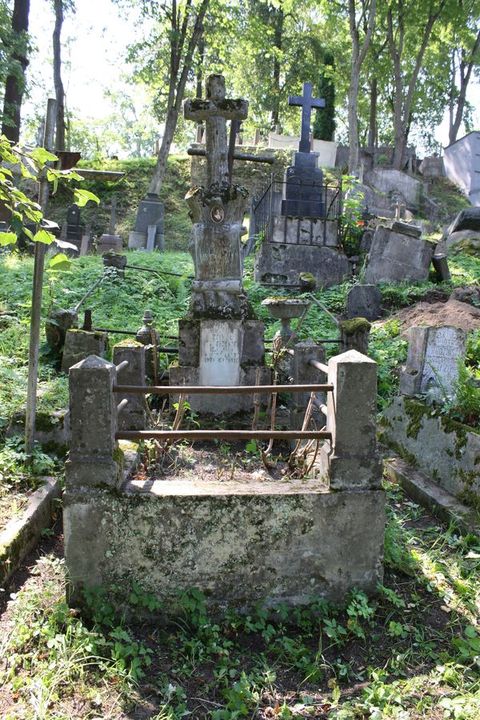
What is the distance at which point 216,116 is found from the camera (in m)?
6.77

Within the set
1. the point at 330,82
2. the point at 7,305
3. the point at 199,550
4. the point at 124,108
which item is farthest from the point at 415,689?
the point at 124,108

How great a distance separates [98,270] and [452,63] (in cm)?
3153

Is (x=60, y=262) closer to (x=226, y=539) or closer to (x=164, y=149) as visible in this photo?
(x=226, y=539)

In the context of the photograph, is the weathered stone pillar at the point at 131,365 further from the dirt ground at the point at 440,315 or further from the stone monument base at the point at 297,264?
the stone monument base at the point at 297,264

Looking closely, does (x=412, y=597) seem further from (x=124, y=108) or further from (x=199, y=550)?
(x=124, y=108)

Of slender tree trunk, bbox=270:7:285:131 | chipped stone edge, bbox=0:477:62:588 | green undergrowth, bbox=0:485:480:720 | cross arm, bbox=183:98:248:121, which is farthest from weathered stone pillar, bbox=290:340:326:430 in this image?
slender tree trunk, bbox=270:7:285:131

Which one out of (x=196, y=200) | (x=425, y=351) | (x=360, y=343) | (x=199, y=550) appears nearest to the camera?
(x=199, y=550)

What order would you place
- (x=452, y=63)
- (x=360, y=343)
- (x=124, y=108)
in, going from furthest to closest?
(x=124, y=108) → (x=452, y=63) → (x=360, y=343)

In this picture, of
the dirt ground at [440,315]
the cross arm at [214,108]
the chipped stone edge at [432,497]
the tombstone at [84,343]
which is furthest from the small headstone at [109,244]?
the chipped stone edge at [432,497]

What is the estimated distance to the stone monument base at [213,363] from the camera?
643 centimetres

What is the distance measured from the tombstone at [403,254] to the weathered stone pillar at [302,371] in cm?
654

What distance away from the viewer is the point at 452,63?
33625mm

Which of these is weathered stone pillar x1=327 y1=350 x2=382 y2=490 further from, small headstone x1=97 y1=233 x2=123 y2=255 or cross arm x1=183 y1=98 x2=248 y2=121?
small headstone x1=97 y1=233 x2=123 y2=255

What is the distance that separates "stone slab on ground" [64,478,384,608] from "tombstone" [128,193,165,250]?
616 inches
